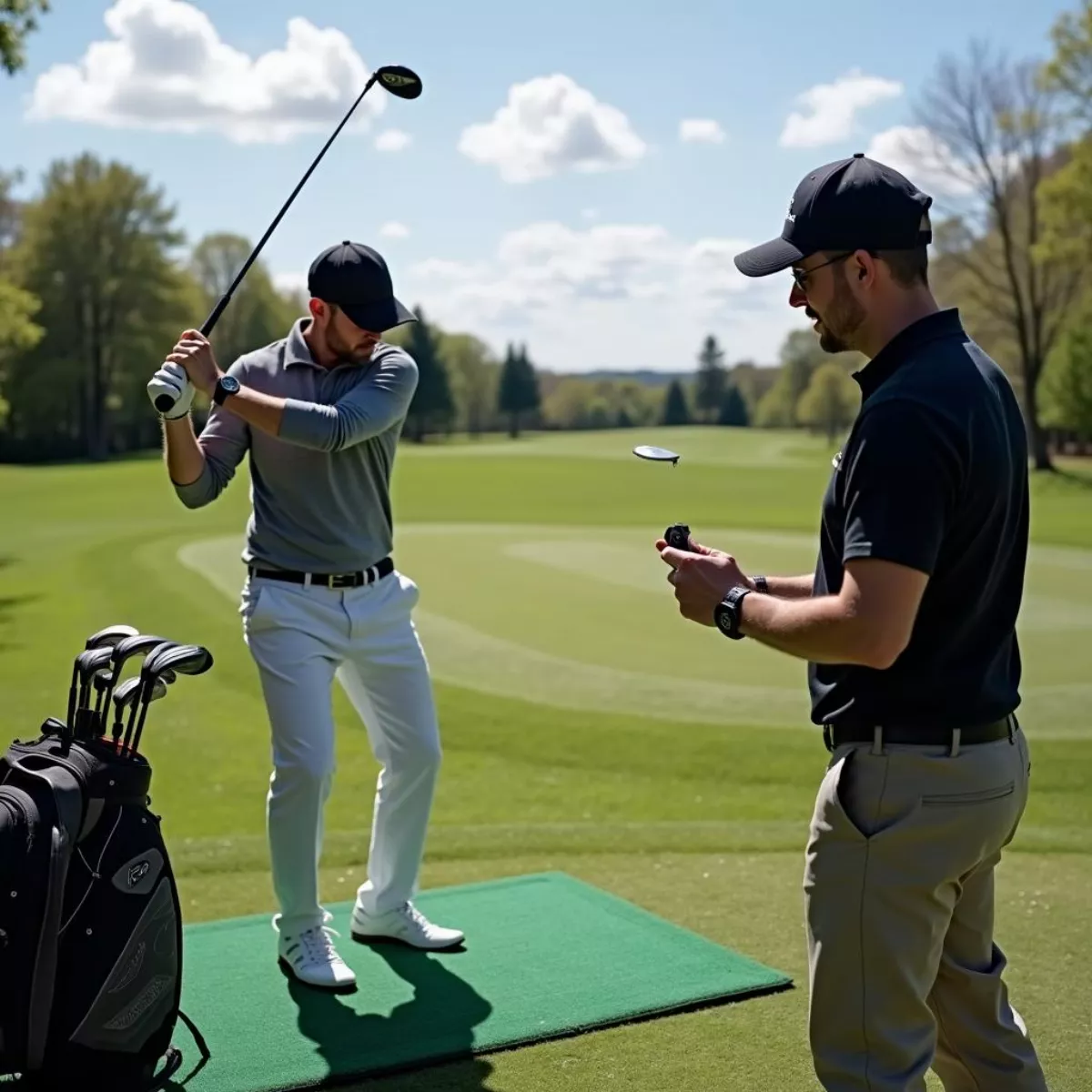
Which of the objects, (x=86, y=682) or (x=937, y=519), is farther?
(x=86, y=682)

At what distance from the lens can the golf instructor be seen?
255cm

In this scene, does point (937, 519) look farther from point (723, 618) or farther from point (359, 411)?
point (359, 411)

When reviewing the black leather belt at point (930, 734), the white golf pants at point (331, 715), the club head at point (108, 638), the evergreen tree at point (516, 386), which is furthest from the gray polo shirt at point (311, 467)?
the evergreen tree at point (516, 386)

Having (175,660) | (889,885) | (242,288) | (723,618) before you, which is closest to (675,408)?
(242,288)

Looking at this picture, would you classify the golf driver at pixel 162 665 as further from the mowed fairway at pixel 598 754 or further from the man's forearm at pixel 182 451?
the mowed fairway at pixel 598 754

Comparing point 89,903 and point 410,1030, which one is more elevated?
point 89,903

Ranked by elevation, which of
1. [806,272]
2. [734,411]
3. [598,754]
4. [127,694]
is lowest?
[598,754]

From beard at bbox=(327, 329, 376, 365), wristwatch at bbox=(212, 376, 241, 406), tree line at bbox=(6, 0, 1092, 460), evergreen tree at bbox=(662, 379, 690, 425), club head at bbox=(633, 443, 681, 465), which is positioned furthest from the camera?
evergreen tree at bbox=(662, 379, 690, 425)

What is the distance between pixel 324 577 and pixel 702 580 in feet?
6.25

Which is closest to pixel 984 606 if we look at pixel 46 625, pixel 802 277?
pixel 802 277

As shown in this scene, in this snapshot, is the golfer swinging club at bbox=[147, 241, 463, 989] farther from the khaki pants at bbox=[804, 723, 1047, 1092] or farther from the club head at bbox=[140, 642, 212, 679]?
the khaki pants at bbox=[804, 723, 1047, 1092]

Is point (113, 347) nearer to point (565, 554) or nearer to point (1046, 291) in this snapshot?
point (1046, 291)

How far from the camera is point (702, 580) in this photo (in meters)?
2.75

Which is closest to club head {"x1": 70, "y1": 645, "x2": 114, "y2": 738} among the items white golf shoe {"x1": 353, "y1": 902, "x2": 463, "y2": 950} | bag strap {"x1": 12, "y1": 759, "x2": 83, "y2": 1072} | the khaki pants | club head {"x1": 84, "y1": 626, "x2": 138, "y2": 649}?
club head {"x1": 84, "y1": 626, "x2": 138, "y2": 649}
